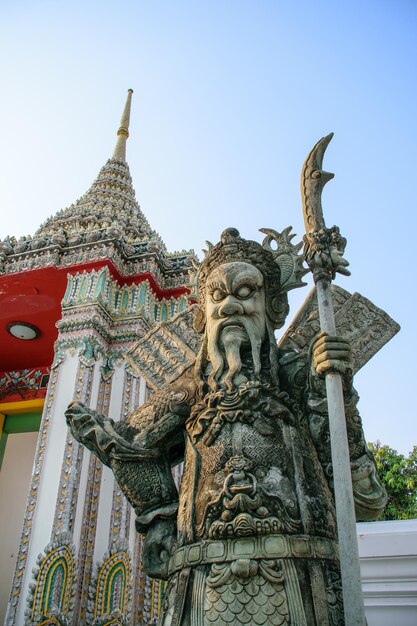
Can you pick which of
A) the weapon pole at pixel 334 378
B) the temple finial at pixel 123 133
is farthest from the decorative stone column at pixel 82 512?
the temple finial at pixel 123 133

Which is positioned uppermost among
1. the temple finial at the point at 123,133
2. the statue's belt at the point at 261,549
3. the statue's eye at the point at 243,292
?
the temple finial at the point at 123,133

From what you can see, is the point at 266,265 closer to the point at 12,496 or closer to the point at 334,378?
the point at 334,378

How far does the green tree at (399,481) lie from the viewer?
14.5 meters

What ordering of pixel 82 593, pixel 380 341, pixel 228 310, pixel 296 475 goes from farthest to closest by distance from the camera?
pixel 82 593 < pixel 380 341 < pixel 228 310 < pixel 296 475

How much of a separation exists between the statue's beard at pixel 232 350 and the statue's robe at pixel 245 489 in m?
0.12

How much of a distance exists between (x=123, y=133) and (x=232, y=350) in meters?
9.75

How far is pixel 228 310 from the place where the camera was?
3252mm

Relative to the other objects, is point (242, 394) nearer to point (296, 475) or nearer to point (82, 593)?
point (296, 475)

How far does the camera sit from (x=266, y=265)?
3.53 m

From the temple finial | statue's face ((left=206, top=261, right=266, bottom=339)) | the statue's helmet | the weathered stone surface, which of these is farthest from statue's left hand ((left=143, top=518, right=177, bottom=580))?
the temple finial

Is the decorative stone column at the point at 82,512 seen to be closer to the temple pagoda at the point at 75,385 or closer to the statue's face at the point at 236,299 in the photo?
the temple pagoda at the point at 75,385

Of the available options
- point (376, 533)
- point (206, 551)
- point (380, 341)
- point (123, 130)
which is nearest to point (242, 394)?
point (206, 551)

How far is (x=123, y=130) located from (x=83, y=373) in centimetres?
694

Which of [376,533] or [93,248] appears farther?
[93,248]
